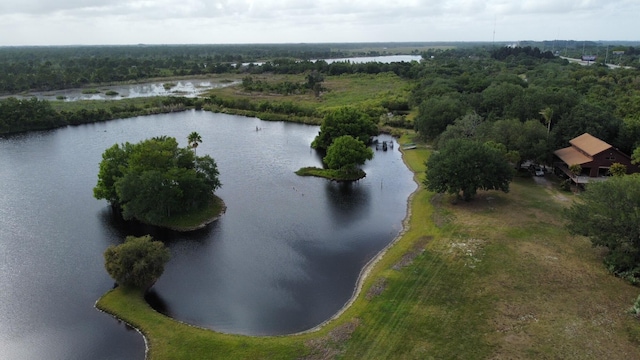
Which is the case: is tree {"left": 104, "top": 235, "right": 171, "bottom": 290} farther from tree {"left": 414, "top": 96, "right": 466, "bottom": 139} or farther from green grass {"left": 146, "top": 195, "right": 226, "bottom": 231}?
tree {"left": 414, "top": 96, "right": 466, "bottom": 139}

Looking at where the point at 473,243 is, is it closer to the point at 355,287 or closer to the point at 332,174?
the point at 355,287

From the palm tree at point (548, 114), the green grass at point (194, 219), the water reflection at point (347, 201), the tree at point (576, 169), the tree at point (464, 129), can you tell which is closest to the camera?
the green grass at point (194, 219)

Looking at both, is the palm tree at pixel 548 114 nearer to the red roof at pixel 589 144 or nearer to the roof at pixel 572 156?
the roof at pixel 572 156

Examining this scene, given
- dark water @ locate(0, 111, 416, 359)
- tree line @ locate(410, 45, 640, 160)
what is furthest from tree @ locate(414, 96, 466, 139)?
dark water @ locate(0, 111, 416, 359)

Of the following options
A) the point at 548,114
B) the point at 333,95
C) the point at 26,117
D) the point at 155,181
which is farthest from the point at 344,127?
the point at 26,117

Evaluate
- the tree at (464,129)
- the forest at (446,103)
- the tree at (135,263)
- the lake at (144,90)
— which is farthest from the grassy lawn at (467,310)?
the lake at (144,90)
